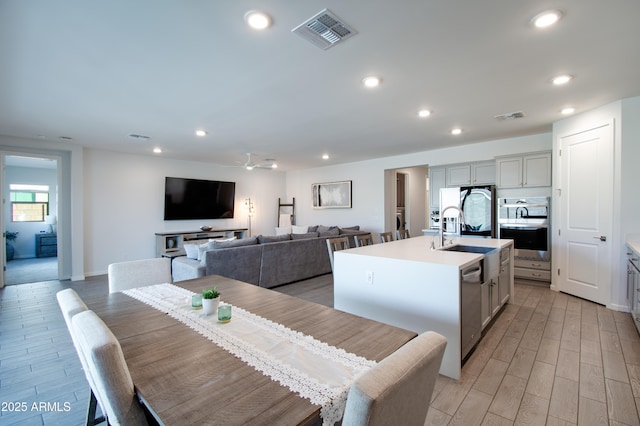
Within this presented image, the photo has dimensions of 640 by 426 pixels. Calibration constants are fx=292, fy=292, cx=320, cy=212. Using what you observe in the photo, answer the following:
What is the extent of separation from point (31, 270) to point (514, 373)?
347 inches

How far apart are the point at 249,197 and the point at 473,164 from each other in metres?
5.80

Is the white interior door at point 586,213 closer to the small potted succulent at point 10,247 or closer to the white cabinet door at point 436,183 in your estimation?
the white cabinet door at point 436,183

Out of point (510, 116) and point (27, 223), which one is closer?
point (510, 116)

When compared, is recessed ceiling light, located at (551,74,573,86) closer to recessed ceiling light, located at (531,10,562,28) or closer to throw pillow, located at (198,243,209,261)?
recessed ceiling light, located at (531,10,562,28)

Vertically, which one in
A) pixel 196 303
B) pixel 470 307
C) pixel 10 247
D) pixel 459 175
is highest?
pixel 459 175

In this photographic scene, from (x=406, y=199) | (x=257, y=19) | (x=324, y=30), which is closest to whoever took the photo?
(x=257, y=19)

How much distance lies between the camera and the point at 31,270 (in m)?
6.36

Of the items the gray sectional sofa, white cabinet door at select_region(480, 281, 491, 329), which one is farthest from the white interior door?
the gray sectional sofa

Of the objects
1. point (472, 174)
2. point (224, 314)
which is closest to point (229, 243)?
point (224, 314)

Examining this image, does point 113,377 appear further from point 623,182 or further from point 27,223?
point 27,223

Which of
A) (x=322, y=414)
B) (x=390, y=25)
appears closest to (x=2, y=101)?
(x=390, y=25)

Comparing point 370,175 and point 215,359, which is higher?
point 370,175

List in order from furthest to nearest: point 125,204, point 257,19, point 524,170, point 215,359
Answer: point 125,204, point 524,170, point 257,19, point 215,359

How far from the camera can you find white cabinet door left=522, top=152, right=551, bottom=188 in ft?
15.1
